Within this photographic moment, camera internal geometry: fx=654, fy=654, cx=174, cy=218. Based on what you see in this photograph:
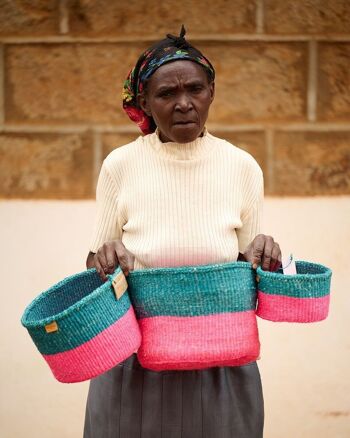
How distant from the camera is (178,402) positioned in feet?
5.94

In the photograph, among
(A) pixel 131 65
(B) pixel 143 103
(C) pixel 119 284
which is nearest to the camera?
(C) pixel 119 284

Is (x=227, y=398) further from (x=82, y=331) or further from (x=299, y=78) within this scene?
(x=299, y=78)

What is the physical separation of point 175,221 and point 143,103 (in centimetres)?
36

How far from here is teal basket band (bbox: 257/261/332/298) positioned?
1.64m

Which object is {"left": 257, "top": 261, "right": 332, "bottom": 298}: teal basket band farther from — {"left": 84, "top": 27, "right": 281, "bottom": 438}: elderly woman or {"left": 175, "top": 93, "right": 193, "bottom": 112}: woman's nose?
{"left": 175, "top": 93, "right": 193, "bottom": 112}: woman's nose

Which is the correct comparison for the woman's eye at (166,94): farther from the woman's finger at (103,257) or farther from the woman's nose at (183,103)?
the woman's finger at (103,257)

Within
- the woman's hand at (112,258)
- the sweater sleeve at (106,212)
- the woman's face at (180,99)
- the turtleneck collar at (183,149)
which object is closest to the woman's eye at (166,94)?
the woman's face at (180,99)

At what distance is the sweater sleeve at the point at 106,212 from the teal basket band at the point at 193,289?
0.22 m

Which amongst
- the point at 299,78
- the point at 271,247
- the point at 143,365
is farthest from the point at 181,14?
the point at 143,365

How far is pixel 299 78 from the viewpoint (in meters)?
2.88

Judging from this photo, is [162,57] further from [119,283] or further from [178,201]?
[119,283]

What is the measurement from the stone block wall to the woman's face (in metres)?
1.15

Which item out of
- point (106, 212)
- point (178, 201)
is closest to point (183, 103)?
point (178, 201)

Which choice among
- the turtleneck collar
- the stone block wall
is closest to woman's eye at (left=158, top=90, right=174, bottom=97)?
the turtleneck collar
